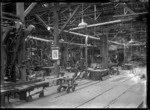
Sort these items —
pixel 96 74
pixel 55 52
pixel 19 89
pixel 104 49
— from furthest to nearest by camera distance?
pixel 104 49 → pixel 96 74 → pixel 55 52 → pixel 19 89

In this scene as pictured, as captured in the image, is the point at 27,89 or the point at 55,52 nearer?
the point at 27,89

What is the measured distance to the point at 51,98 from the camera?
25.5 ft

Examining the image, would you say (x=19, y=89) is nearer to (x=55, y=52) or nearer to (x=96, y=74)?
(x=55, y=52)

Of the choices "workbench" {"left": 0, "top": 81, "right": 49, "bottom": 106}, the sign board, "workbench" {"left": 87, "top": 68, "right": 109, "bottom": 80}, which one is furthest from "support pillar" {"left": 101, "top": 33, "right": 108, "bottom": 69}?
"workbench" {"left": 0, "top": 81, "right": 49, "bottom": 106}

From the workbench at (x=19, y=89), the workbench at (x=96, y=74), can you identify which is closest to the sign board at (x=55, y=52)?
the workbench at (x=19, y=89)

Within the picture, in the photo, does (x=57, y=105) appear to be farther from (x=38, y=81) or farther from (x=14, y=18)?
(x=14, y=18)

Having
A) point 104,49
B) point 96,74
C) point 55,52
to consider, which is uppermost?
point 104,49

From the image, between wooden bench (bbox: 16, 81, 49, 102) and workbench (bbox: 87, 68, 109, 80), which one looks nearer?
wooden bench (bbox: 16, 81, 49, 102)

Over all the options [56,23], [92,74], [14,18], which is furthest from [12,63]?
[92,74]

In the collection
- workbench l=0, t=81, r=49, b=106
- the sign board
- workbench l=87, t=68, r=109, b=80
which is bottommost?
workbench l=87, t=68, r=109, b=80

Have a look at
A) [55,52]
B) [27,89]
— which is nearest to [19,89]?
[27,89]

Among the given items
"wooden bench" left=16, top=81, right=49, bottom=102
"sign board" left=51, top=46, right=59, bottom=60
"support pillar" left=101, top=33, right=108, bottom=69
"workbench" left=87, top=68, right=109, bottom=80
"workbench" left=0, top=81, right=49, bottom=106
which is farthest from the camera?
"support pillar" left=101, top=33, right=108, bottom=69

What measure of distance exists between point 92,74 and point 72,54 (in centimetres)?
1119

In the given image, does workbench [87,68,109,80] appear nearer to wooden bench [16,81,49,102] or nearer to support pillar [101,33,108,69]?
support pillar [101,33,108,69]
